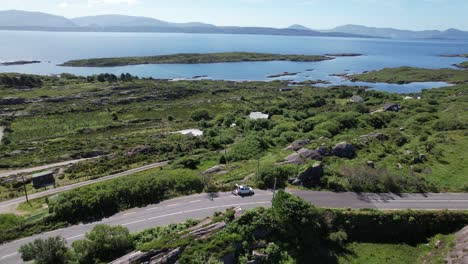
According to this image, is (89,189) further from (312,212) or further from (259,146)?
(259,146)

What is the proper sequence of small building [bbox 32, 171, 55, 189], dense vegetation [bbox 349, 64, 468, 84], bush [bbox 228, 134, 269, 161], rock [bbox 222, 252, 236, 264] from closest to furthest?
1. rock [bbox 222, 252, 236, 264]
2. small building [bbox 32, 171, 55, 189]
3. bush [bbox 228, 134, 269, 161]
4. dense vegetation [bbox 349, 64, 468, 84]

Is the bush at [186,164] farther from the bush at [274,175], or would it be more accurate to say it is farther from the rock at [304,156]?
the bush at [274,175]

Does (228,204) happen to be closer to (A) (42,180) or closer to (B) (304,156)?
(B) (304,156)

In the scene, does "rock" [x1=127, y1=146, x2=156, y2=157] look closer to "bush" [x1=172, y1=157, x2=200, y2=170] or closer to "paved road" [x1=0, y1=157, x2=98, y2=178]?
"paved road" [x1=0, y1=157, x2=98, y2=178]

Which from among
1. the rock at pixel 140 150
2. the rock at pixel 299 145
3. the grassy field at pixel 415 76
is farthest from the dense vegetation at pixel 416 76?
the rock at pixel 140 150

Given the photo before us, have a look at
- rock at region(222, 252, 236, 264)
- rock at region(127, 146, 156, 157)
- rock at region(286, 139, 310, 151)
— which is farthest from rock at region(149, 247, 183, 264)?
rock at region(127, 146, 156, 157)

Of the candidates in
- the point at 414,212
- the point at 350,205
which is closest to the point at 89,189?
the point at 350,205

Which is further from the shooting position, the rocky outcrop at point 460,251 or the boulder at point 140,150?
the boulder at point 140,150
